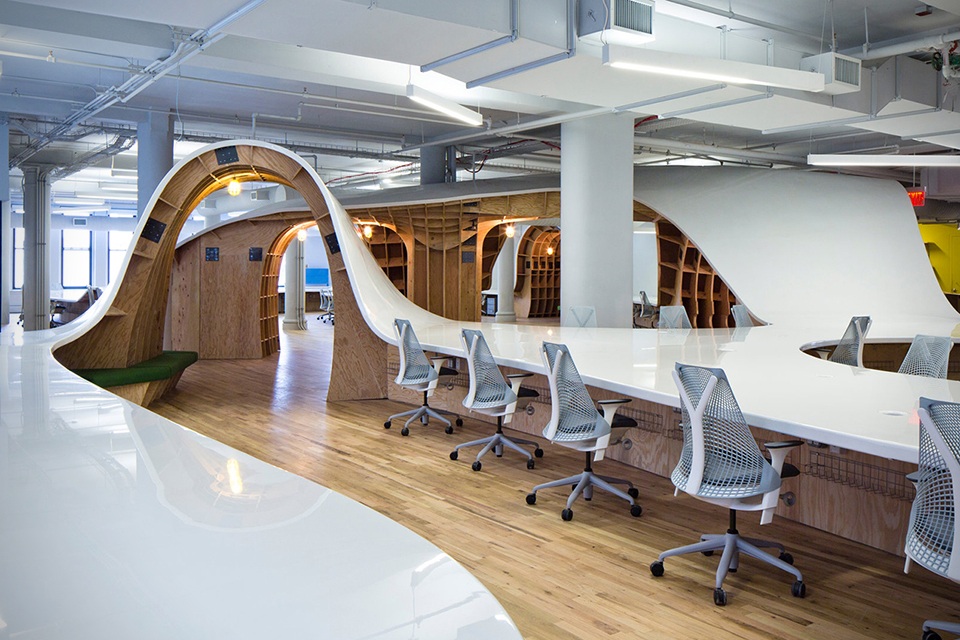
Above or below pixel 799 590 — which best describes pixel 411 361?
above

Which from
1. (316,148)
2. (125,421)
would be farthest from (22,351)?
(316,148)

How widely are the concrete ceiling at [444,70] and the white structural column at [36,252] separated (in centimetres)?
141

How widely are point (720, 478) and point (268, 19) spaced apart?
4.21 m

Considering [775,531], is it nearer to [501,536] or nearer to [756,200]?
[501,536]

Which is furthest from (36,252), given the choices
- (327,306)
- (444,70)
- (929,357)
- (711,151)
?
(929,357)

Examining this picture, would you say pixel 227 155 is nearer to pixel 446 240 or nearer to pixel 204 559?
pixel 446 240

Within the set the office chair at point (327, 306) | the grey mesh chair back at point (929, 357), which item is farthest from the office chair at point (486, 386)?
the office chair at point (327, 306)

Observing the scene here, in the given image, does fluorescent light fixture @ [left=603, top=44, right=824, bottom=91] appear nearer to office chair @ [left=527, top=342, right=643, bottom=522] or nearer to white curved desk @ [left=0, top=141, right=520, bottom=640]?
office chair @ [left=527, top=342, right=643, bottom=522]

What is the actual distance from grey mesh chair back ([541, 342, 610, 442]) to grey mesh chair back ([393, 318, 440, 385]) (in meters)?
2.35

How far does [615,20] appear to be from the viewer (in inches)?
242

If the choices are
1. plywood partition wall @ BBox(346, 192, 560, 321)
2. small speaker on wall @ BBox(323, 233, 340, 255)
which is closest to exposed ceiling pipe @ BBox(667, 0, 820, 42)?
small speaker on wall @ BBox(323, 233, 340, 255)

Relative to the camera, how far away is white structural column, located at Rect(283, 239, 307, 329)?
19.0m

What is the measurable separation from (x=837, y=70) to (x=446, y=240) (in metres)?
8.30

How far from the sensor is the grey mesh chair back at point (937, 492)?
274 centimetres
